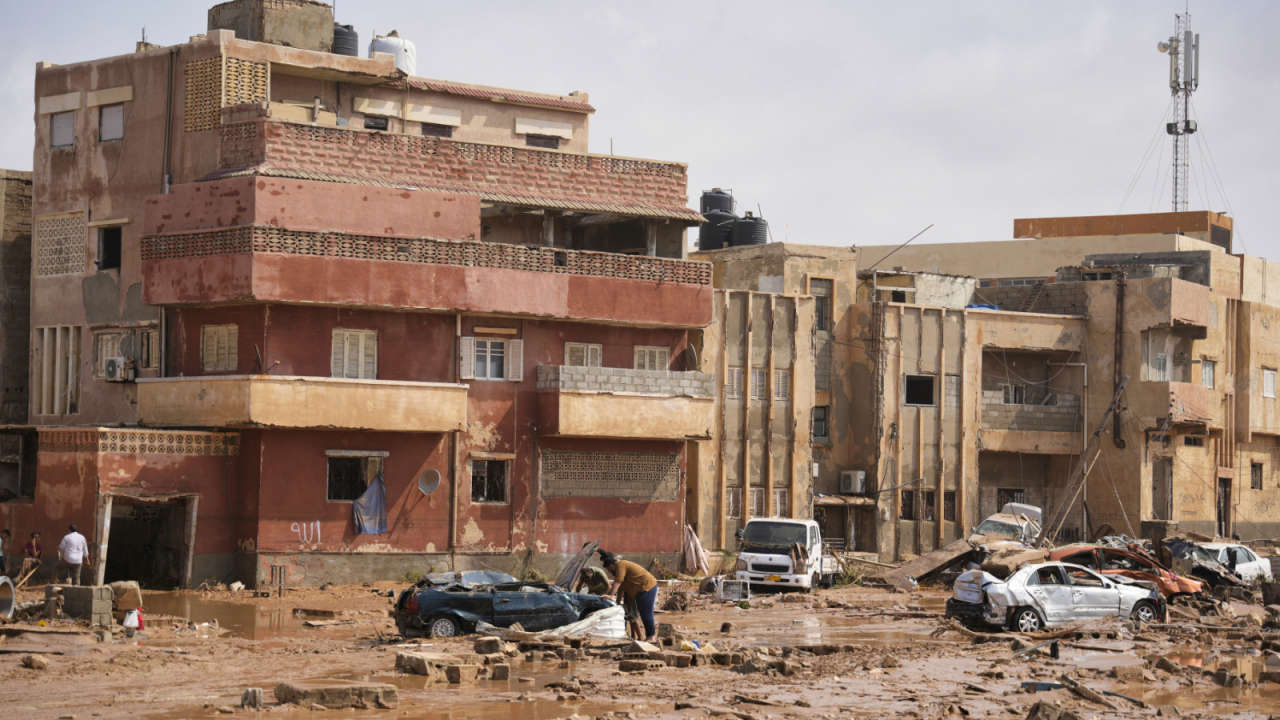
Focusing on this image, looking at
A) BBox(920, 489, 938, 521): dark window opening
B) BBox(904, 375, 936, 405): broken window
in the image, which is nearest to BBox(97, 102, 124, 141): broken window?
BBox(904, 375, 936, 405): broken window

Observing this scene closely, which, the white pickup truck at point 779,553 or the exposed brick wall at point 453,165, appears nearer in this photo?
the exposed brick wall at point 453,165

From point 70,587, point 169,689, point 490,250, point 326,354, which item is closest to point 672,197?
point 490,250

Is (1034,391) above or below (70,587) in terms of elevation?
above

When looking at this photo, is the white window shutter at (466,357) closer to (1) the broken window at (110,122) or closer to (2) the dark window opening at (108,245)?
(2) the dark window opening at (108,245)

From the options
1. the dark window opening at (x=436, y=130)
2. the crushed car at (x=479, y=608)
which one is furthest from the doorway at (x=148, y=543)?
the dark window opening at (x=436, y=130)

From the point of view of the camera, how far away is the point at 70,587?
24734mm

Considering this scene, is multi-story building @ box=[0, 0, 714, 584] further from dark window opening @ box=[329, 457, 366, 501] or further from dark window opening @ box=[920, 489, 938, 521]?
dark window opening @ box=[920, 489, 938, 521]

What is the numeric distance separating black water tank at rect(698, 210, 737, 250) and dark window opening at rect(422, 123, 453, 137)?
1196 cm

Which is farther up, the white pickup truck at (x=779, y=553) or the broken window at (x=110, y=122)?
the broken window at (x=110, y=122)

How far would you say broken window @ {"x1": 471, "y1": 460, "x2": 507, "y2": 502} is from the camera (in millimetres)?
36281

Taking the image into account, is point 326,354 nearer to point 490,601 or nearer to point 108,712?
point 490,601

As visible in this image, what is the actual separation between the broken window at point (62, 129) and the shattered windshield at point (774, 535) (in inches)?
733

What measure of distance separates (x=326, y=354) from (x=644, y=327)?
315 inches

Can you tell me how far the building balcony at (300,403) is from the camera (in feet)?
108
